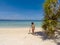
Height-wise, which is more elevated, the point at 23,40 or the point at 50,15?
the point at 50,15

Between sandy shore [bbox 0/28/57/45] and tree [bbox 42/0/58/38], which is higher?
tree [bbox 42/0/58/38]

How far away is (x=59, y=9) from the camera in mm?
12523

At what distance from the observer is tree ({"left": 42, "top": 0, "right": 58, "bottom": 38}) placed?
12.4 m

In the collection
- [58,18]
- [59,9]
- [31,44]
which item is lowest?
[31,44]

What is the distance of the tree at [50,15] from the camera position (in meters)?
12.4

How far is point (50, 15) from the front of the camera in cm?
1281

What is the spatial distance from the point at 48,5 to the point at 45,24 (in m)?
1.79

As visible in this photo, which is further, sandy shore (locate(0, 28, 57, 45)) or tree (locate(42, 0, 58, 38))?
tree (locate(42, 0, 58, 38))

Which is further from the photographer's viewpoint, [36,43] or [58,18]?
[58,18]

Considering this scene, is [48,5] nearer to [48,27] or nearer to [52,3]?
[52,3]

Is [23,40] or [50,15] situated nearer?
[23,40]

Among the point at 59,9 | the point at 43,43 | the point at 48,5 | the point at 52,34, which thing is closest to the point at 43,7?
the point at 48,5

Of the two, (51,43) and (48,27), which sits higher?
(48,27)

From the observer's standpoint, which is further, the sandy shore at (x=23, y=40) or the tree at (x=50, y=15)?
the tree at (x=50, y=15)
